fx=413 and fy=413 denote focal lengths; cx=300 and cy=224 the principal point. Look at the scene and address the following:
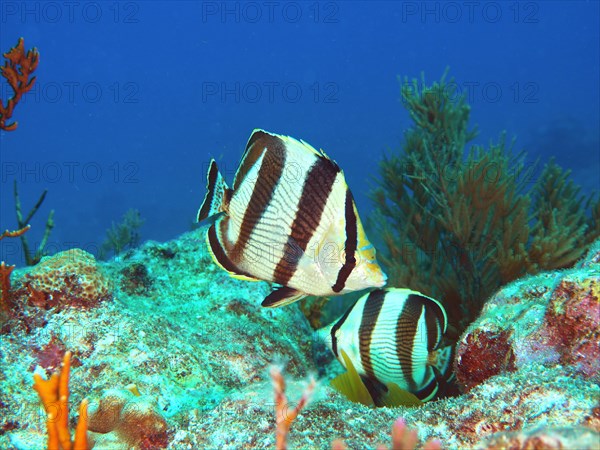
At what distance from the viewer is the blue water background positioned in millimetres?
69375

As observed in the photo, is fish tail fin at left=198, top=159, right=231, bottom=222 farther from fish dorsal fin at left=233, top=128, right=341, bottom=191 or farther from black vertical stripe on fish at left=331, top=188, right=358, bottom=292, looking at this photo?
black vertical stripe on fish at left=331, top=188, right=358, bottom=292

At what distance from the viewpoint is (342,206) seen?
148cm

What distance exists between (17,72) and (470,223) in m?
4.41

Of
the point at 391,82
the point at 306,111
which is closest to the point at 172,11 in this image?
the point at 306,111

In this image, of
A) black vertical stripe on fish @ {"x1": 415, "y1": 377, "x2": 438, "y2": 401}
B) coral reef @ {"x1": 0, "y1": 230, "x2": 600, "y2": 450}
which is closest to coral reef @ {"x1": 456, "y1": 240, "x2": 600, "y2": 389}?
coral reef @ {"x1": 0, "y1": 230, "x2": 600, "y2": 450}

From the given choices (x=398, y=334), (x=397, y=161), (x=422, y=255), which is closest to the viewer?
(x=398, y=334)

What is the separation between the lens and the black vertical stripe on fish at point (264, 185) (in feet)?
5.08

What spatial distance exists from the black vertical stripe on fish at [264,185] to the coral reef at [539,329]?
1351 millimetres

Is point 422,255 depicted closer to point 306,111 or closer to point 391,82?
point 306,111

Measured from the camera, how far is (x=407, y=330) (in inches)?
97.2

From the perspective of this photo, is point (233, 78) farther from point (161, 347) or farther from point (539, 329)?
point (539, 329)

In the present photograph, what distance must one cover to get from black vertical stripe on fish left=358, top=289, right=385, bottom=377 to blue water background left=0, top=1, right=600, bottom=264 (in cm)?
5418

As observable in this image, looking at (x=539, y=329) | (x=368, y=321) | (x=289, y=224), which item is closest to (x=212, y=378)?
(x=368, y=321)

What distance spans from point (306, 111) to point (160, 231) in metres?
53.1
